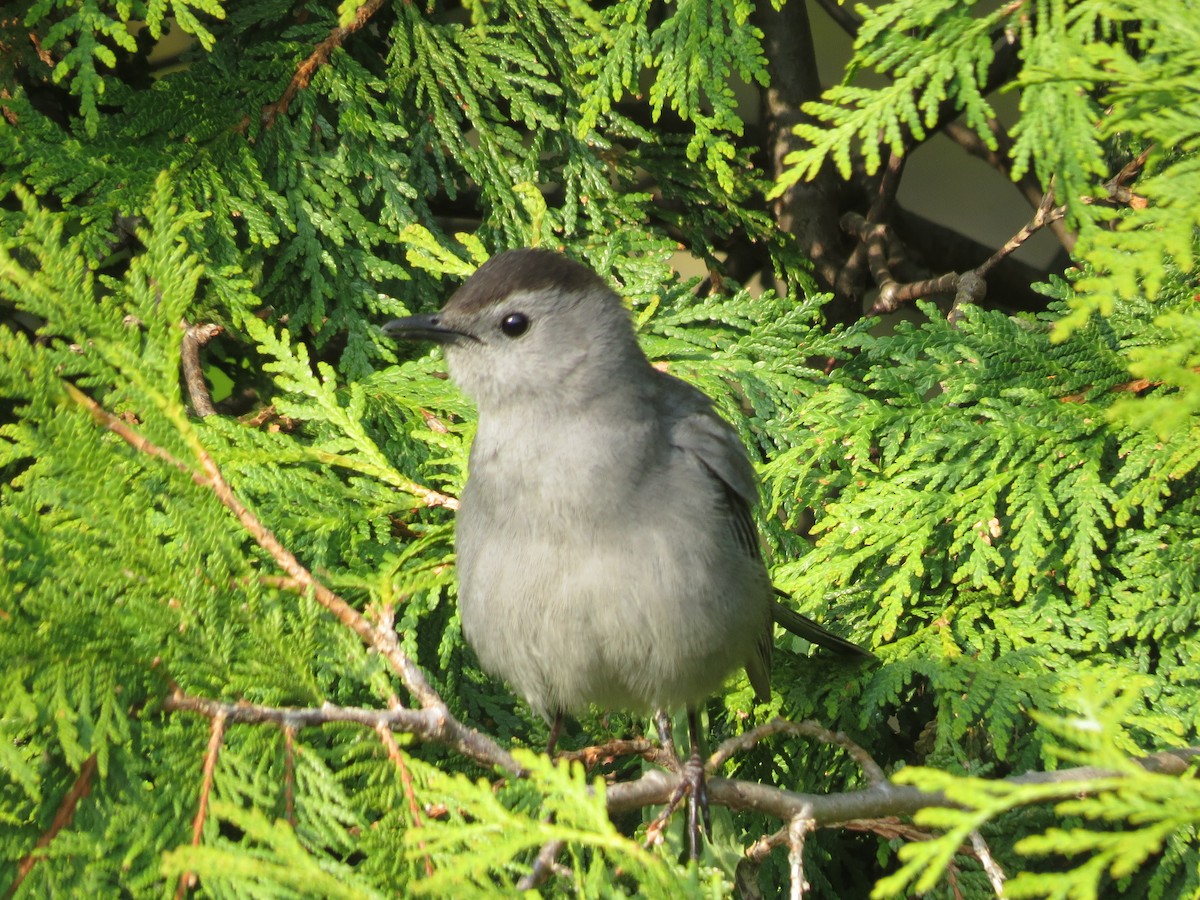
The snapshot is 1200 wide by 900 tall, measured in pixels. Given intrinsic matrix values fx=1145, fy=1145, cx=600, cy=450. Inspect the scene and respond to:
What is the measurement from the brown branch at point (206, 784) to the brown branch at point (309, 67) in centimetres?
180

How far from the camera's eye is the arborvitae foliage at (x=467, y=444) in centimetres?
152

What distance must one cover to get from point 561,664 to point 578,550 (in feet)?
0.82

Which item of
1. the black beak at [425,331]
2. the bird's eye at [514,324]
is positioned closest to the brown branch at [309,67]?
the black beak at [425,331]

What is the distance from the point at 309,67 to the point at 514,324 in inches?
39.4

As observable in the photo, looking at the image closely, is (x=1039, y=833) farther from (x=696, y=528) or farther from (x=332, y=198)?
(x=332, y=198)

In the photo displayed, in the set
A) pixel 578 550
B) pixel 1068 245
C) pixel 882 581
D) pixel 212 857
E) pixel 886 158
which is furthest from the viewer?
pixel 886 158

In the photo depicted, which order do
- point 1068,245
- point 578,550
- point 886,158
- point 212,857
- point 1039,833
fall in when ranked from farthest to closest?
point 886,158 < point 1068,245 < point 1039,833 < point 578,550 < point 212,857

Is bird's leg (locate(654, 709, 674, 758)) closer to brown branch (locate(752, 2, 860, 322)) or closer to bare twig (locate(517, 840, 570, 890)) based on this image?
bare twig (locate(517, 840, 570, 890))

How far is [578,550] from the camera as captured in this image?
7.09 feet

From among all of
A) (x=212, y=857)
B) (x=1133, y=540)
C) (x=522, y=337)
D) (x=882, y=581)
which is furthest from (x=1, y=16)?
(x=1133, y=540)

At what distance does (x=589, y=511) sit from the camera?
2174 millimetres

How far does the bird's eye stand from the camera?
7.98ft

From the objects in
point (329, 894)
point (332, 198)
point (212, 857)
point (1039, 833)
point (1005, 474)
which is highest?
point (332, 198)

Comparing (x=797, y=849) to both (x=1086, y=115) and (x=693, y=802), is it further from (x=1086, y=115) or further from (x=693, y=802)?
(x=1086, y=115)
